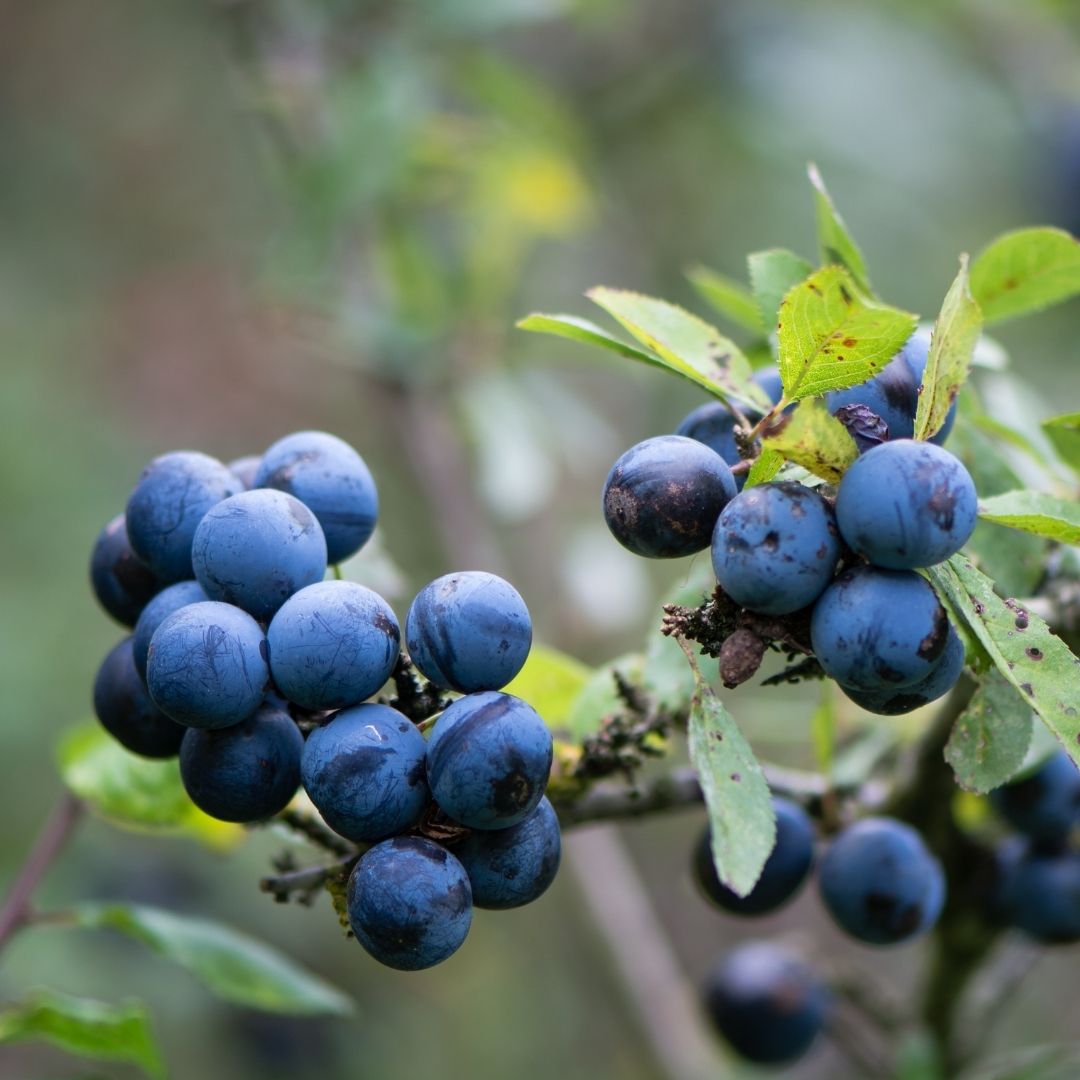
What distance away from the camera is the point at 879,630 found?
0.82 meters

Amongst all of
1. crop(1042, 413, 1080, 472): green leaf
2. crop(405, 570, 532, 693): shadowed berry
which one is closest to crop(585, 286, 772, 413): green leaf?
crop(405, 570, 532, 693): shadowed berry

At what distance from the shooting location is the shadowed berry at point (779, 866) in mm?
1333

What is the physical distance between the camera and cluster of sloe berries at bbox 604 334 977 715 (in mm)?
815

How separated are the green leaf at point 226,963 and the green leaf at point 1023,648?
880mm

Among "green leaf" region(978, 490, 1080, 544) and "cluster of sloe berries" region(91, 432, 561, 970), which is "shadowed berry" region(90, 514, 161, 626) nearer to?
"cluster of sloe berries" region(91, 432, 561, 970)

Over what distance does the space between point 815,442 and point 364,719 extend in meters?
0.37

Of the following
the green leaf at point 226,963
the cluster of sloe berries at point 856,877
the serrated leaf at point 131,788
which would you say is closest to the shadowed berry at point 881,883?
the cluster of sloe berries at point 856,877

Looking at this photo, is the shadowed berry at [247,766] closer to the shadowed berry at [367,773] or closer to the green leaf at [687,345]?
the shadowed berry at [367,773]

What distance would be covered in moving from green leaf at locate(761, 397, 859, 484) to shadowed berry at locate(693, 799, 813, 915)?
23.0 inches

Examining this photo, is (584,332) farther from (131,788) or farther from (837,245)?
(131,788)

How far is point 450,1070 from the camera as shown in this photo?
3570 millimetres

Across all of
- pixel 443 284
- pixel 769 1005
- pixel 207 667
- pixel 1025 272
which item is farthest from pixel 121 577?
pixel 443 284

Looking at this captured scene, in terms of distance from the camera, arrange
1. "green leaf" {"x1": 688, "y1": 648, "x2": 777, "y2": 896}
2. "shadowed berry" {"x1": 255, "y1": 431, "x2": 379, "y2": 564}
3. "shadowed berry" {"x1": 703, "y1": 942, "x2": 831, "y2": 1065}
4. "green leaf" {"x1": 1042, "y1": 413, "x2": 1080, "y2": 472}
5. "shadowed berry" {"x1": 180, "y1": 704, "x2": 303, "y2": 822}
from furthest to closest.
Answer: "shadowed berry" {"x1": 703, "y1": 942, "x2": 831, "y2": 1065}
"green leaf" {"x1": 1042, "y1": 413, "x2": 1080, "y2": 472}
"shadowed berry" {"x1": 255, "y1": 431, "x2": 379, "y2": 564}
"shadowed berry" {"x1": 180, "y1": 704, "x2": 303, "y2": 822}
"green leaf" {"x1": 688, "y1": 648, "x2": 777, "y2": 896}

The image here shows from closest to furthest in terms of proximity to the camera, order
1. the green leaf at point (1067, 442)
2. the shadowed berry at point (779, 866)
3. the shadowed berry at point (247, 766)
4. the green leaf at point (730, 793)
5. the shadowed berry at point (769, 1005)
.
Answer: the green leaf at point (730, 793) → the shadowed berry at point (247, 766) → the green leaf at point (1067, 442) → the shadowed berry at point (779, 866) → the shadowed berry at point (769, 1005)
